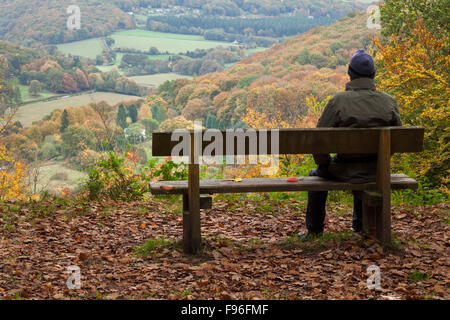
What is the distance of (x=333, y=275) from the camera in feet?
12.5

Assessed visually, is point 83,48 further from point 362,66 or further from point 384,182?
point 384,182

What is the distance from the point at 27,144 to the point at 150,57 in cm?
4182

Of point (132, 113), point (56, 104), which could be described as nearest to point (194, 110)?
point (132, 113)

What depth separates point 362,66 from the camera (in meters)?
4.39

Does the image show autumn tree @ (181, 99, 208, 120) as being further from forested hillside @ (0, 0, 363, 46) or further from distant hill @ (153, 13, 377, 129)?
forested hillside @ (0, 0, 363, 46)

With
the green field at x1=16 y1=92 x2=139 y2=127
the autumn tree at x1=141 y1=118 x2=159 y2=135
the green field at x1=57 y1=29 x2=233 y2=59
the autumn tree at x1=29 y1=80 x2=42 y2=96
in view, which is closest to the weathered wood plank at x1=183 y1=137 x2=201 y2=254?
the autumn tree at x1=141 y1=118 x2=159 y2=135

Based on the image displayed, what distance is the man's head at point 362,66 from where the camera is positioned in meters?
4.39

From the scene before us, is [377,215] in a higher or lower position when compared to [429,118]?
lower

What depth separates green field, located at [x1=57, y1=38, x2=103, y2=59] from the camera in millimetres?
63000

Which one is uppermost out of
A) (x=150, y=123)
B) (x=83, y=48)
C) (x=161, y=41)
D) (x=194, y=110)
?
(x=161, y=41)

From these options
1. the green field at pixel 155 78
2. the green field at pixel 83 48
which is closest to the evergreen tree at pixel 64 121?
the green field at pixel 155 78

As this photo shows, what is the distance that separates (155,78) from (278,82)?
→ 78.3 feet
